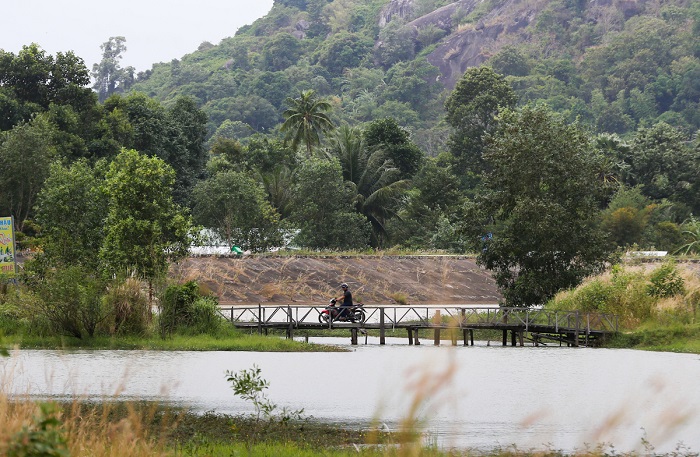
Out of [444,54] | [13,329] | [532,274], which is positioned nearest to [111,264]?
[13,329]

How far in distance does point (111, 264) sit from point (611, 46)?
130 m

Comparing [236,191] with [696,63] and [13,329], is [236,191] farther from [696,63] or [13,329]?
[696,63]

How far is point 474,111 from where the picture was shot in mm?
96125

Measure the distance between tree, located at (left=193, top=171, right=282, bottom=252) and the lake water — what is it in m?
31.4

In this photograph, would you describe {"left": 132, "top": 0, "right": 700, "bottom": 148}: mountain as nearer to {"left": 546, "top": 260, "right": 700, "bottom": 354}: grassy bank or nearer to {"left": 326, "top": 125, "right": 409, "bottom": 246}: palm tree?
{"left": 326, "top": 125, "right": 409, "bottom": 246}: palm tree

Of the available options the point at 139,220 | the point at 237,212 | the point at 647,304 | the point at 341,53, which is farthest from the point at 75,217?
the point at 341,53

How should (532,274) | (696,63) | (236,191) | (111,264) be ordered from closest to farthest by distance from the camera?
(111,264) < (532,274) < (236,191) < (696,63)

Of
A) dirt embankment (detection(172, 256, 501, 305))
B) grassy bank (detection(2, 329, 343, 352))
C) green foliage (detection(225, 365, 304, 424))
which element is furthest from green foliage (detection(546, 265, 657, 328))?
green foliage (detection(225, 365, 304, 424))

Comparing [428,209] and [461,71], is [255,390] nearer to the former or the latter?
[428,209]

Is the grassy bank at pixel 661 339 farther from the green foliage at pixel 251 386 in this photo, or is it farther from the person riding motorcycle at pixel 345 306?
the green foliage at pixel 251 386

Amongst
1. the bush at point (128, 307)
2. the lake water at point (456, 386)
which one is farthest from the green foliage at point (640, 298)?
the bush at point (128, 307)

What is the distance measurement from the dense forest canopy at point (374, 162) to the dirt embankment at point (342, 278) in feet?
10.1

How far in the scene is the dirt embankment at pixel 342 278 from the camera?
185ft

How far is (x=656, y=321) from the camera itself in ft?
120
